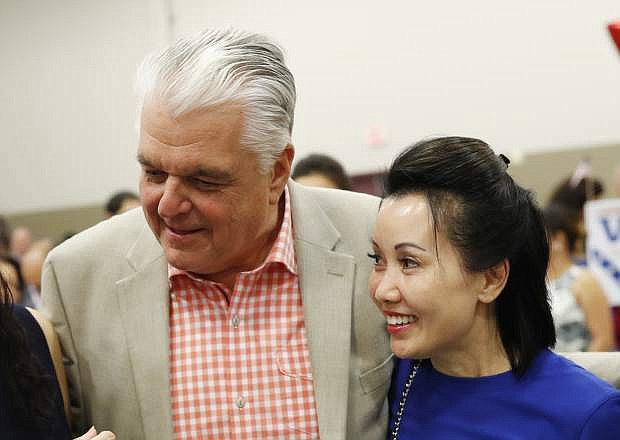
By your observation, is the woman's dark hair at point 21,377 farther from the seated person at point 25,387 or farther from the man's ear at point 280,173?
the man's ear at point 280,173

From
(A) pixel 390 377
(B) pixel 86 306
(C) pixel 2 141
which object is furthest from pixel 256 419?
(C) pixel 2 141

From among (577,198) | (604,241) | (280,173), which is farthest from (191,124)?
(577,198)

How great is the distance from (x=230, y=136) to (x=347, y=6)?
5565mm

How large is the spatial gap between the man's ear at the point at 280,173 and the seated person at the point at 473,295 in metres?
0.22

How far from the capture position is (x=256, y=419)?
199 cm

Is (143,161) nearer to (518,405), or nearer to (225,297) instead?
(225,297)

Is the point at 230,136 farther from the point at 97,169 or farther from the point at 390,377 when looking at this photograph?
the point at 97,169

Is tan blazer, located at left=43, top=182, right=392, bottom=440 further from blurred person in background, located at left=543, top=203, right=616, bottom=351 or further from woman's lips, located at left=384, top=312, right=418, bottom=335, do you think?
blurred person in background, located at left=543, top=203, right=616, bottom=351

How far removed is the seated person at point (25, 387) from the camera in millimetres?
1784

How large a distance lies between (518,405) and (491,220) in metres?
0.34

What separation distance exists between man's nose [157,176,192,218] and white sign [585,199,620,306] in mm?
3050

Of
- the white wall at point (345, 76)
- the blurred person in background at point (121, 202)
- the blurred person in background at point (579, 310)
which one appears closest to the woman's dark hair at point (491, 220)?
the blurred person in background at point (579, 310)

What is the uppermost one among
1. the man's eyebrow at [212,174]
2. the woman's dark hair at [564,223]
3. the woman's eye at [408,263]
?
the man's eyebrow at [212,174]

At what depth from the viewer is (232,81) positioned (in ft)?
6.07
